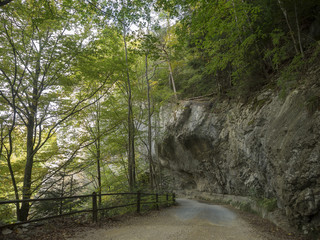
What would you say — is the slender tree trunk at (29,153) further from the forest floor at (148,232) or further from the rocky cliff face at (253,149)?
the rocky cliff face at (253,149)

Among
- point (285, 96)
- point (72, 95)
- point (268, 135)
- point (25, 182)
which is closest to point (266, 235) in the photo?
point (268, 135)

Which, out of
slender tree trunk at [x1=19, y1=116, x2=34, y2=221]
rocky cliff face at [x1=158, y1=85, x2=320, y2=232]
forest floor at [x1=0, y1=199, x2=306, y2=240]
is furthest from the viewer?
slender tree trunk at [x1=19, y1=116, x2=34, y2=221]

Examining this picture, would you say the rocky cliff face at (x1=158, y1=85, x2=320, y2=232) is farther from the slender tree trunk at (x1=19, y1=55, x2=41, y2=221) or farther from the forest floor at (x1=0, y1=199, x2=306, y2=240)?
the slender tree trunk at (x1=19, y1=55, x2=41, y2=221)

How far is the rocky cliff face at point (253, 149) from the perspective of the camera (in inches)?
182

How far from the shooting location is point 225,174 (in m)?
12.2

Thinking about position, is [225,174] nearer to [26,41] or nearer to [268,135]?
[268,135]

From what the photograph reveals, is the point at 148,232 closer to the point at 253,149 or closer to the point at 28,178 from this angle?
the point at 28,178

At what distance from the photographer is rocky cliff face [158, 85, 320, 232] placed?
463 cm

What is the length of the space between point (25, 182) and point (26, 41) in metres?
5.17

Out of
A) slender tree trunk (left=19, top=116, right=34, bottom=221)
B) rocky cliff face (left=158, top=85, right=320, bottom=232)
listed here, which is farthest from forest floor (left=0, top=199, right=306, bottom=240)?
slender tree trunk (left=19, top=116, right=34, bottom=221)

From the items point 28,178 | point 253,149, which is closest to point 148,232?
point 28,178

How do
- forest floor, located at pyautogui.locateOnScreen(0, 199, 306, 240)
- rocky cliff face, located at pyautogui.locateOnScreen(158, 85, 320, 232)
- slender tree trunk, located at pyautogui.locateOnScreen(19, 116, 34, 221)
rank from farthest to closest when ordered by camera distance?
slender tree trunk, located at pyautogui.locateOnScreen(19, 116, 34, 221) < rocky cliff face, located at pyautogui.locateOnScreen(158, 85, 320, 232) < forest floor, located at pyautogui.locateOnScreen(0, 199, 306, 240)

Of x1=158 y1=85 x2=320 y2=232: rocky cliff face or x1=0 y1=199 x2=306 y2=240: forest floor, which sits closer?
x1=0 y1=199 x2=306 y2=240: forest floor

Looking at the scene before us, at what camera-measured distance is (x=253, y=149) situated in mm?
8281
